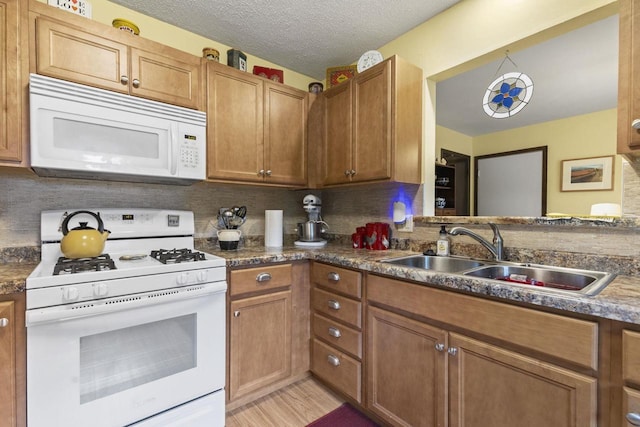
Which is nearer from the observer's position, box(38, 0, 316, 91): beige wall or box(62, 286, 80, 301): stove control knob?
box(62, 286, 80, 301): stove control knob

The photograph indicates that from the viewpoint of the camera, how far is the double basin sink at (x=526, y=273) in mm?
1236

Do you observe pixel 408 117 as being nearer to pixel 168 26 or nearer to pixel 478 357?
pixel 478 357

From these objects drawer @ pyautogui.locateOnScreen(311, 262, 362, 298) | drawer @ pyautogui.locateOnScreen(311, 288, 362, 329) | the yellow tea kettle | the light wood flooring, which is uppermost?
the yellow tea kettle

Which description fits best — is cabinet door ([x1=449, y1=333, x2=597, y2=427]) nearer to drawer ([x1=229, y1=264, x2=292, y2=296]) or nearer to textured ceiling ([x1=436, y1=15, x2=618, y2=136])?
drawer ([x1=229, y1=264, x2=292, y2=296])

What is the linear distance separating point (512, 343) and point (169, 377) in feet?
4.81

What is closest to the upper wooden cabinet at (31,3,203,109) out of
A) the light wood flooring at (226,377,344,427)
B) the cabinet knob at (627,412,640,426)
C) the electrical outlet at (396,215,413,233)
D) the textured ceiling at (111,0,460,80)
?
the textured ceiling at (111,0,460,80)

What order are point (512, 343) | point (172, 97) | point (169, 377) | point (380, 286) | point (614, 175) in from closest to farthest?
point (512, 343)
point (169, 377)
point (380, 286)
point (172, 97)
point (614, 175)

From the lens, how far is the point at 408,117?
1.89 meters

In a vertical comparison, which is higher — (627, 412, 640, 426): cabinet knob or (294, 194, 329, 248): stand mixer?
(294, 194, 329, 248): stand mixer

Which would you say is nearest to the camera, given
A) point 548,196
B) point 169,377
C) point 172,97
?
point 169,377

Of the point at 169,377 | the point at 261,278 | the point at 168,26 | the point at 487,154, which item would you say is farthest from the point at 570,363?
the point at 487,154

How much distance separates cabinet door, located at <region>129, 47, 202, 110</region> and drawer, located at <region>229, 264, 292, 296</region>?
1.07 metres

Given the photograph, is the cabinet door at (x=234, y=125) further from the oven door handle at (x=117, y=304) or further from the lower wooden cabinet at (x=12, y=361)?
the lower wooden cabinet at (x=12, y=361)

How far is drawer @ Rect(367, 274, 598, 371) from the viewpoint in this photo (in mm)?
880
